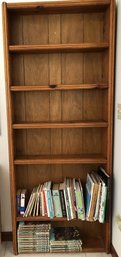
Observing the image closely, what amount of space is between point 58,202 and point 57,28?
1384 mm

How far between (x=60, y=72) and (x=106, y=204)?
1.10 meters

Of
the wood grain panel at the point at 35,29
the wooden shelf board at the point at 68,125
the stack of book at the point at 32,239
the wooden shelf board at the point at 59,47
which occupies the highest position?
the wood grain panel at the point at 35,29

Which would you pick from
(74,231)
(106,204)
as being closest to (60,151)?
(106,204)

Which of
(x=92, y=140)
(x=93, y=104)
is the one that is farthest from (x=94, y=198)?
(x=93, y=104)

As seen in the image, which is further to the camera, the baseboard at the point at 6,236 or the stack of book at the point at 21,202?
the baseboard at the point at 6,236

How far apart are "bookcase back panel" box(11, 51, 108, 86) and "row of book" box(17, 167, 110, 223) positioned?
0.79m

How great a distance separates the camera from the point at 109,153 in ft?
5.88

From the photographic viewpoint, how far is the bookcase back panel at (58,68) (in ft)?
6.24

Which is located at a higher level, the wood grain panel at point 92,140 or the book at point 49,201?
the wood grain panel at point 92,140

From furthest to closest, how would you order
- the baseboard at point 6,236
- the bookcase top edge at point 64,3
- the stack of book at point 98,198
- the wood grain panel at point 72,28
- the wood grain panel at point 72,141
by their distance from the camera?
1. the baseboard at point 6,236
2. the wood grain panel at point 72,141
3. the wood grain panel at point 72,28
4. the stack of book at point 98,198
5. the bookcase top edge at point 64,3

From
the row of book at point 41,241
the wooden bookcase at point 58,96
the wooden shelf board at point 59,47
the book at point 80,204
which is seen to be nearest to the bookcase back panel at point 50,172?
the wooden bookcase at point 58,96

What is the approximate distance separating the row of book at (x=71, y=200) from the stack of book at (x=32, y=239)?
0.14 metres

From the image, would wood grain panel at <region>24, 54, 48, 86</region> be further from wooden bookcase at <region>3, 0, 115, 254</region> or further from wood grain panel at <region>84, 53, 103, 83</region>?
wood grain panel at <region>84, 53, 103, 83</region>

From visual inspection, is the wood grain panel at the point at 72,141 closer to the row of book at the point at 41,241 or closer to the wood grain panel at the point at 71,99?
the wood grain panel at the point at 71,99
